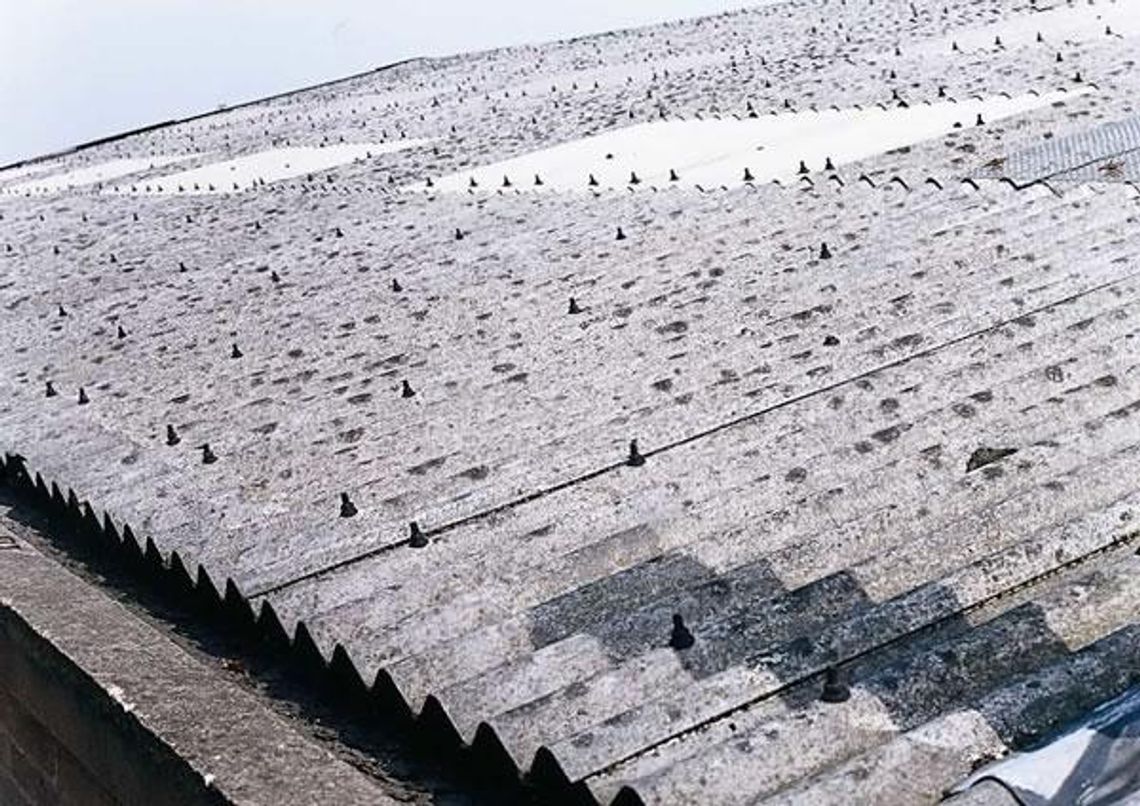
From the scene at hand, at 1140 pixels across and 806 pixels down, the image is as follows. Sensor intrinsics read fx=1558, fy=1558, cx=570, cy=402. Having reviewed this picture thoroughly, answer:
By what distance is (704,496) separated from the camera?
453 cm

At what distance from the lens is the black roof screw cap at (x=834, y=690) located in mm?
3330

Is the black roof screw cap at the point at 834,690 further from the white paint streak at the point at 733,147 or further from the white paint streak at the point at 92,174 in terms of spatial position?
the white paint streak at the point at 92,174

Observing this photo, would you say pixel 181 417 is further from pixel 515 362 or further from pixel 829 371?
pixel 829 371

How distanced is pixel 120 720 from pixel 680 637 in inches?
62.1

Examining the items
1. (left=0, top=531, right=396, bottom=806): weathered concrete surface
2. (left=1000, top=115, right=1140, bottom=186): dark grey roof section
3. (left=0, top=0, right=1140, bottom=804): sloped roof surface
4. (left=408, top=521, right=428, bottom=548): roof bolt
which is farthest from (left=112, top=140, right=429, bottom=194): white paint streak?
(left=408, top=521, right=428, bottom=548): roof bolt

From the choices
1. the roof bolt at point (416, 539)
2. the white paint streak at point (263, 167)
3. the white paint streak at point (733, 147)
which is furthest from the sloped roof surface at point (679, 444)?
the white paint streak at point (263, 167)

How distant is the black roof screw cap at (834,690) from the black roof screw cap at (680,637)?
0.38m

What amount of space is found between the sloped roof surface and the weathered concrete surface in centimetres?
28

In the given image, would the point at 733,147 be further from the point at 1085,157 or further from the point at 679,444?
the point at 679,444

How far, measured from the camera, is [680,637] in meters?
3.65

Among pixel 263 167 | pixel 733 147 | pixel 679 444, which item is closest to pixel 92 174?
pixel 263 167

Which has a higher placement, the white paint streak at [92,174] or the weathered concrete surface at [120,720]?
the white paint streak at [92,174]

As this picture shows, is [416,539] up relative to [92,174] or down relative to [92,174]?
down

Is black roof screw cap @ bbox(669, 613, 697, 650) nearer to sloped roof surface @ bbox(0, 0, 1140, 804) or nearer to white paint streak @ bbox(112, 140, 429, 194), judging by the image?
sloped roof surface @ bbox(0, 0, 1140, 804)
